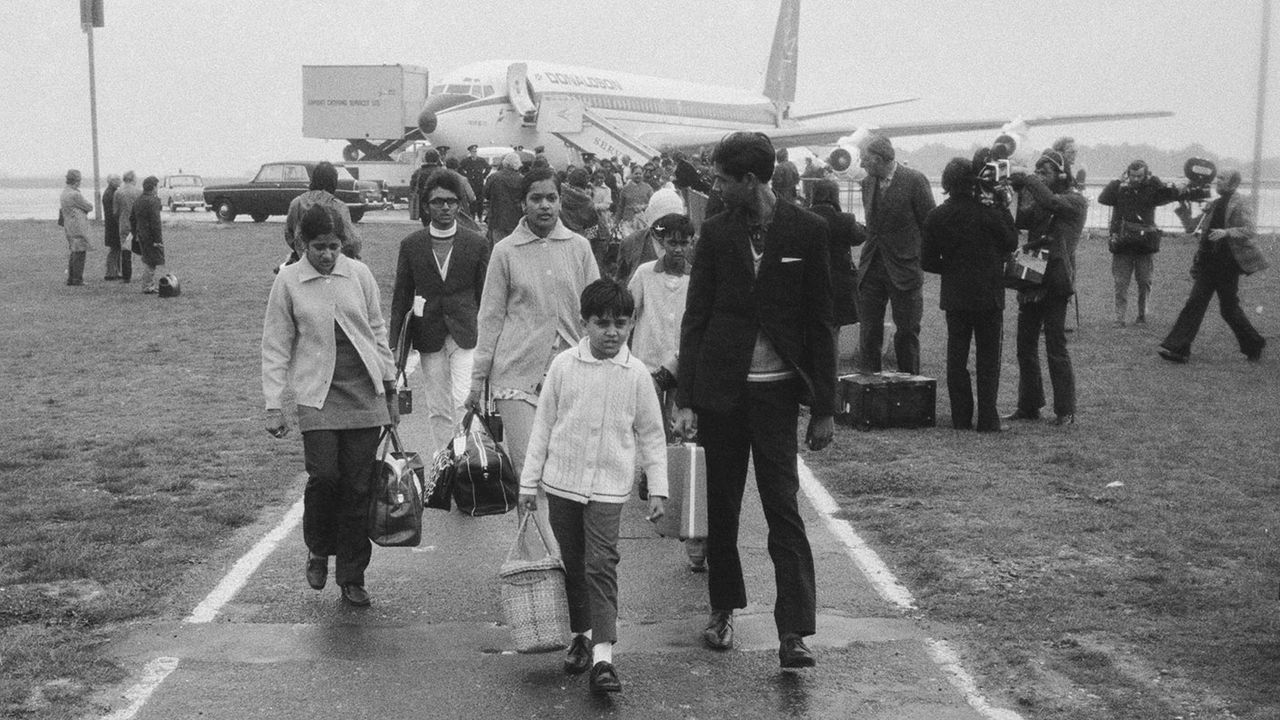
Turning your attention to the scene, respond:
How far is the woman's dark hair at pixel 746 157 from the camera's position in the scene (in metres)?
5.60

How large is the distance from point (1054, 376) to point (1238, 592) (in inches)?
184

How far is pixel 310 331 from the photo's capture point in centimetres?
645

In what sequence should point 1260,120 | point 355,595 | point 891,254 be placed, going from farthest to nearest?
1. point 891,254
2. point 355,595
3. point 1260,120

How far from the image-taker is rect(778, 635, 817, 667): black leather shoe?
5570mm

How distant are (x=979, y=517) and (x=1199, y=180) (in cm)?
774

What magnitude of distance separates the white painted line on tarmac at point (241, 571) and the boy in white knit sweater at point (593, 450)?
165cm

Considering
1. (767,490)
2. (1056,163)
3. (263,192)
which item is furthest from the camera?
(263,192)

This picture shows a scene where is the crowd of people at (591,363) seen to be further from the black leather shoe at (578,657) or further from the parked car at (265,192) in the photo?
the parked car at (265,192)

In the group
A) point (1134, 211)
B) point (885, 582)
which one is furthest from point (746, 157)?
point (1134, 211)

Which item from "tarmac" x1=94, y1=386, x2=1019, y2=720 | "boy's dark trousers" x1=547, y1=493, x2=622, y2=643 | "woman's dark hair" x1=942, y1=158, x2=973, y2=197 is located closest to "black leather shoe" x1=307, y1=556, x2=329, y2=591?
"tarmac" x1=94, y1=386, x2=1019, y2=720

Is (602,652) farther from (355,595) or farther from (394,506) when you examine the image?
(355,595)

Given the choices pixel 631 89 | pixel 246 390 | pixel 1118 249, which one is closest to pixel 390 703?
pixel 246 390

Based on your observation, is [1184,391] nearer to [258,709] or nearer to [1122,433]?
[1122,433]

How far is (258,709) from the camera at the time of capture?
16.9 ft
